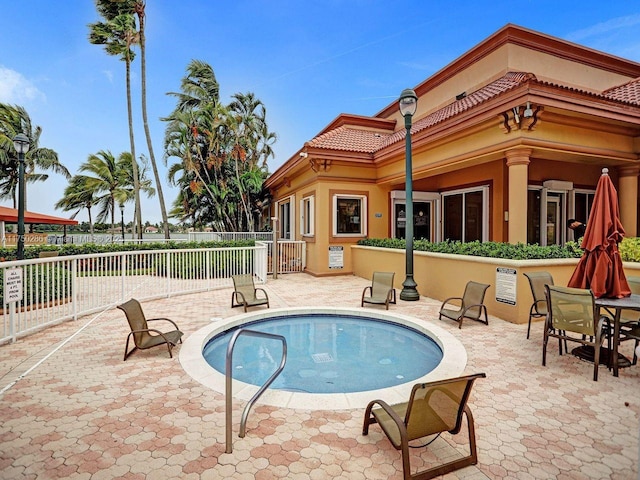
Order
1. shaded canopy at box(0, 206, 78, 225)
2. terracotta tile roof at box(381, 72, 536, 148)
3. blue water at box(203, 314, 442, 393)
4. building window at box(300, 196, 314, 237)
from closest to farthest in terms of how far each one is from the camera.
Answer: blue water at box(203, 314, 442, 393)
terracotta tile roof at box(381, 72, 536, 148)
building window at box(300, 196, 314, 237)
shaded canopy at box(0, 206, 78, 225)

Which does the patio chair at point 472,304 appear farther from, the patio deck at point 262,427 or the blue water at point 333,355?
the patio deck at point 262,427

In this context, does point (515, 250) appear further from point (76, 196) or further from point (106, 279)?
point (76, 196)

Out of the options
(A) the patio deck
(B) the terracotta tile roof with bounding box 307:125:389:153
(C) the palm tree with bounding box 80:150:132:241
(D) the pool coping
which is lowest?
(A) the patio deck

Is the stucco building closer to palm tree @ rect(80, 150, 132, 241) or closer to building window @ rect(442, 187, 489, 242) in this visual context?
building window @ rect(442, 187, 489, 242)

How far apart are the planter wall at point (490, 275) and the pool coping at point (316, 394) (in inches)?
65.6

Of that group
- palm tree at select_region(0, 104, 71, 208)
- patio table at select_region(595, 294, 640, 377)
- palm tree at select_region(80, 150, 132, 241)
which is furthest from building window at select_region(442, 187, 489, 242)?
palm tree at select_region(0, 104, 71, 208)

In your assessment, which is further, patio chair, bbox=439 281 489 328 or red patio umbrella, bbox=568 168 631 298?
patio chair, bbox=439 281 489 328

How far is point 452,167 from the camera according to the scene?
9555 millimetres

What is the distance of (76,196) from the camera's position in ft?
108

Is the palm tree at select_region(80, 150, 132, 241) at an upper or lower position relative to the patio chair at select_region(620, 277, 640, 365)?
upper

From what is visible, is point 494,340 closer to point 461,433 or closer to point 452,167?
point 461,433

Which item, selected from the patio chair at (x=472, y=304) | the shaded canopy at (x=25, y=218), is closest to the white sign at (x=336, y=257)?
the patio chair at (x=472, y=304)

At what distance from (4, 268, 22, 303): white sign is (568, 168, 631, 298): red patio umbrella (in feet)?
26.2

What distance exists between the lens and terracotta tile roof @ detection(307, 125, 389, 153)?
12.1m
